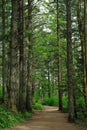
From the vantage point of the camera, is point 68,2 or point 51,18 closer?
point 68,2

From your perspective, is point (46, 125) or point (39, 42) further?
point (39, 42)

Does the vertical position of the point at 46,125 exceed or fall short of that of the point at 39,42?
it falls short

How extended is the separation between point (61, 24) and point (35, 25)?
116 inches

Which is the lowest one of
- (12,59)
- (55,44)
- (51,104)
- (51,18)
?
(51,104)

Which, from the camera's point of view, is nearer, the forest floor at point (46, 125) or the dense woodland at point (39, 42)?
the forest floor at point (46, 125)

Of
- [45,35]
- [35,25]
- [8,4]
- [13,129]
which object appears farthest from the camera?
[45,35]

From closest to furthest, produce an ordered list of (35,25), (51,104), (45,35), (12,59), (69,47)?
(69,47) < (12,59) < (35,25) < (45,35) < (51,104)

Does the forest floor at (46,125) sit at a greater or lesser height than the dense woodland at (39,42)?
lesser

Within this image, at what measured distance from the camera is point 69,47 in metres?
18.3

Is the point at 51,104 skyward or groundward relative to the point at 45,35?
groundward

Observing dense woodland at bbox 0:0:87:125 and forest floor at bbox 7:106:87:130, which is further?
dense woodland at bbox 0:0:87:125

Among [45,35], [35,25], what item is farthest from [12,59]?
[45,35]

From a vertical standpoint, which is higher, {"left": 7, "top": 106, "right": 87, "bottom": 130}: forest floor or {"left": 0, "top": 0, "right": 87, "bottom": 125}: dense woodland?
{"left": 0, "top": 0, "right": 87, "bottom": 125}: dense woodland

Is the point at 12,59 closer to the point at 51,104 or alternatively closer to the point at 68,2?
the point at 68,2
